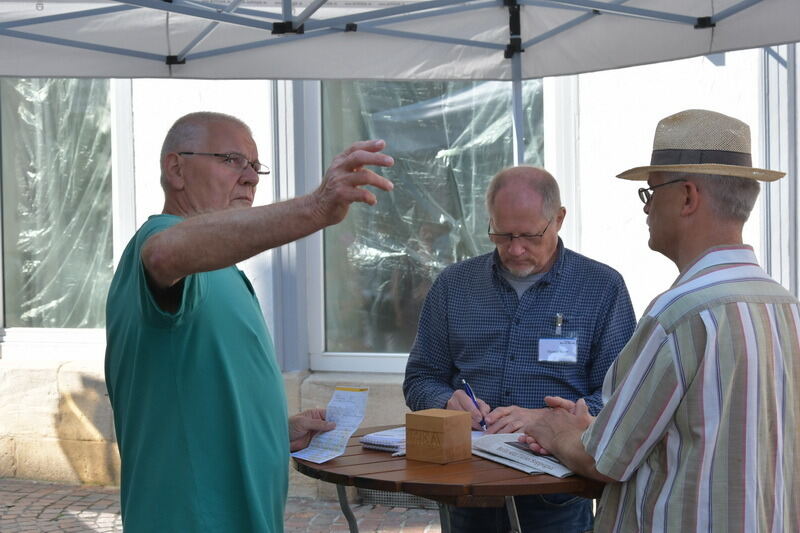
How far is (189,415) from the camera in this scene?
7.18ft

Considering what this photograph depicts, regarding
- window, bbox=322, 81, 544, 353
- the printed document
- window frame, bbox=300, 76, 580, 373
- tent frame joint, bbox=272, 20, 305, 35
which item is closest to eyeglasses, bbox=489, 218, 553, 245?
the printed document

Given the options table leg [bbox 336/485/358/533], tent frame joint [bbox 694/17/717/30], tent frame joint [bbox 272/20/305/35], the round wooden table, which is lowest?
table leg [bbox 336/485/358/533]

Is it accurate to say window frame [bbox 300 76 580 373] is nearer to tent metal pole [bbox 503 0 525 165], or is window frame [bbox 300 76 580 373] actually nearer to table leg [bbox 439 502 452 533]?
tent metal pole [bbox 503 0 525 165]

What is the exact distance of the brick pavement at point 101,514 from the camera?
5895mm

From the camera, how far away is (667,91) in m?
6.00

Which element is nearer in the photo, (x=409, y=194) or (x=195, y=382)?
(x=195, y=382)

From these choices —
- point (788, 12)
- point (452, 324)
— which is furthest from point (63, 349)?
point (788, 12)

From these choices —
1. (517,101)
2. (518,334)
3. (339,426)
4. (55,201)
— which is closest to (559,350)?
(518,334)

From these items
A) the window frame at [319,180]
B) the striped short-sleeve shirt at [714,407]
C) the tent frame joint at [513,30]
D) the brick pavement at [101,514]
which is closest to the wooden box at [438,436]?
the striped short-sleeve shirt at [714,407]

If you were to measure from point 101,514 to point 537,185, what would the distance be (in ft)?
13.7

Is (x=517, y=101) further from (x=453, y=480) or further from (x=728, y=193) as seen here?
(x=453, y=480)

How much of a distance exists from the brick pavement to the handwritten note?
3.06 meters

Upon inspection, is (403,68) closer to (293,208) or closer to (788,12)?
(788,12)

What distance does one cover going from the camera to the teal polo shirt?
7.14 ft
